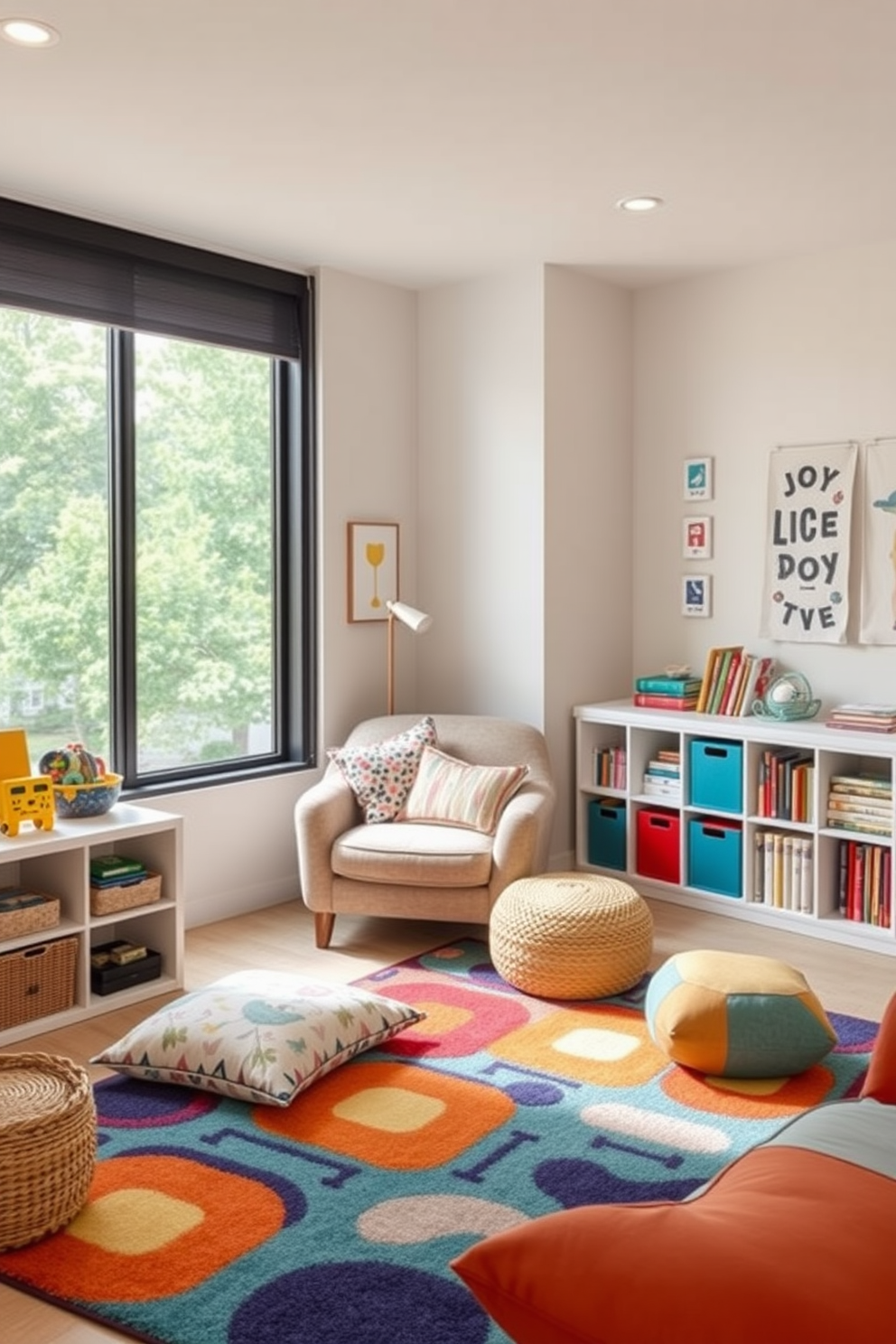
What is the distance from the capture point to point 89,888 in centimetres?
361

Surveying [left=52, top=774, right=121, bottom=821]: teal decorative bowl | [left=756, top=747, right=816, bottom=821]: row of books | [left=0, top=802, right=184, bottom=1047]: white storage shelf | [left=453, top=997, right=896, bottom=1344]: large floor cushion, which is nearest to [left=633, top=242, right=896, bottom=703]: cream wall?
[left=756, top=747, right=816, bottom=821]: row of books

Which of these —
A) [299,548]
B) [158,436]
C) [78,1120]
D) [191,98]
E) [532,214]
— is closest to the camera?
[78,1120]

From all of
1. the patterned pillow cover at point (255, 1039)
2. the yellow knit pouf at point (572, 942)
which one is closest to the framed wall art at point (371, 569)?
the yellow knit pouf at point (572, 942)

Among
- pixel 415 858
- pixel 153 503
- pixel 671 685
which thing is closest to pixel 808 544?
pixel 671 685

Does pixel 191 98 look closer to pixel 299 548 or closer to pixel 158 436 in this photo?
pixel 158 436

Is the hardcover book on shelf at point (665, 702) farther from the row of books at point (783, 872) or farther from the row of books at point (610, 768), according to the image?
the row of books at point (783, 872)

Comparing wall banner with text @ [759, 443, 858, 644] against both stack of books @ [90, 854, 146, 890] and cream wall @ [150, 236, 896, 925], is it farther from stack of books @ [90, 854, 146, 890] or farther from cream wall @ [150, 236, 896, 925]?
stack of books @ [90, 854, 146, 890]

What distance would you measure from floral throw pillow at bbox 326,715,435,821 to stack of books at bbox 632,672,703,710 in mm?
974

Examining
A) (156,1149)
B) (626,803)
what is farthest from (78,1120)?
(626,803)

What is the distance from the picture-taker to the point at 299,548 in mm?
4855

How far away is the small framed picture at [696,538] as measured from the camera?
502cm

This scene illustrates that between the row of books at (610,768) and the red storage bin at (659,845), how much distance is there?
16cm

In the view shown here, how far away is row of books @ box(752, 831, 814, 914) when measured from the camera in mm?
4387

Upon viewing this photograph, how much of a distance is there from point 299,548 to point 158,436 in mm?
743
